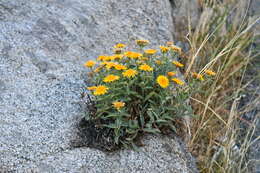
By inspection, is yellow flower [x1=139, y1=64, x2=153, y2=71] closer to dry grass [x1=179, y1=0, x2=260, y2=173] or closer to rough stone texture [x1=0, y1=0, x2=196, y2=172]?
rough stone texture [x1=0, y1=0, x2=196, y2=172]

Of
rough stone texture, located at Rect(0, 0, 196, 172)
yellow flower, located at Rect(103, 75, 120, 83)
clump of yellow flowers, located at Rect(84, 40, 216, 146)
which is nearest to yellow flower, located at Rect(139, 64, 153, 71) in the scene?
clump of yellow flowers, located at Rect(84, 40, 216, 146)

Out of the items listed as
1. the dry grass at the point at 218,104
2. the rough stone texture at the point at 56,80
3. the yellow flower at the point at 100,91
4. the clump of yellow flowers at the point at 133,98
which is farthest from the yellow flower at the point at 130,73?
the dry grass at the point at 218,104

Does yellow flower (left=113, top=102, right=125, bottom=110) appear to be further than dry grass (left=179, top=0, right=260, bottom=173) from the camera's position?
No

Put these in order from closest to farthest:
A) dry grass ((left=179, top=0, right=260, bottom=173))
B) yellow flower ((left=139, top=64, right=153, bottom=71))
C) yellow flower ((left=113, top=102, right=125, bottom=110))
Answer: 1. yellow flower ((left=113, top=102, right=125, bottom=110))
2. yellow flower ((left=139, top=64, right=153, bottom=71))
3. dry grass ((left=179, top=0, right=260, bottom=173))

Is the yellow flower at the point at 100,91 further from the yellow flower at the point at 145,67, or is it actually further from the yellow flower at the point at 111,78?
the yellow flower at the point at 145,67

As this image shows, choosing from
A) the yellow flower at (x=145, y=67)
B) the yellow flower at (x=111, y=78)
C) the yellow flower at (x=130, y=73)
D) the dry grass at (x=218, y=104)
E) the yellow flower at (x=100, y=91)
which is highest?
the yellow flower at (x=145, y=67)

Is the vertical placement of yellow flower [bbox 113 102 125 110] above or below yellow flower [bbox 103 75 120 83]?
below

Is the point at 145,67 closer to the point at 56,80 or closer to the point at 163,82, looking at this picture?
the point at 163,82
